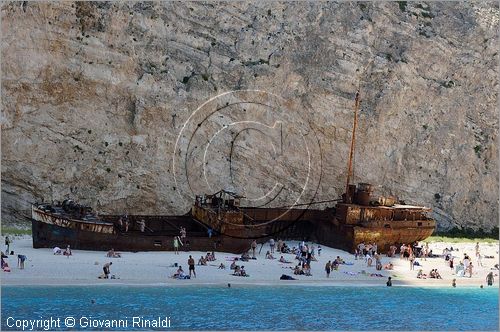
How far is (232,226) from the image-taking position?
30266 mm

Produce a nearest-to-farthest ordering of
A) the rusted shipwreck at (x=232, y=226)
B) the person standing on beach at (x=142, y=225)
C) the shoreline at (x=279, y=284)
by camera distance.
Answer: the shoreline at (x=279, y=284), the rusted shipwreck at (x=232, y=226), the person standing on beach at (x=142, y=225)

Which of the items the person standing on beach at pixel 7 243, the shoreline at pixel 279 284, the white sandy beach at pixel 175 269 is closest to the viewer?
the shoreline at pixel 279 284

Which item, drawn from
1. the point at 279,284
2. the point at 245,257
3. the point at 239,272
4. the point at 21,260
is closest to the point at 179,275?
the point at 239,272

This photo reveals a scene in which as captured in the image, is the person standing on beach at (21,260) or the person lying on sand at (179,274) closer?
the person standing on beach at (21,260)

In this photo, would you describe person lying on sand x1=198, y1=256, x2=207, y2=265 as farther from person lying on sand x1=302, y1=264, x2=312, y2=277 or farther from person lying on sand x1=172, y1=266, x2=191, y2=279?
person lying on sand x1=302, y1=264, x2=312, y2=277

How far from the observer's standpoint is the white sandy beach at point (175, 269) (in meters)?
24.3

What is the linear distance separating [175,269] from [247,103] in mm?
14672

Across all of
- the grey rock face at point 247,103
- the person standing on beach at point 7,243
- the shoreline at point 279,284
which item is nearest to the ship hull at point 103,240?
the person standing on beach at point 7,243

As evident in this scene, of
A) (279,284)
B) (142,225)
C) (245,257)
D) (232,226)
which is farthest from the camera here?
(142,225)

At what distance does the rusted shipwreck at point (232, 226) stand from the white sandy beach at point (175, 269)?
52 cm

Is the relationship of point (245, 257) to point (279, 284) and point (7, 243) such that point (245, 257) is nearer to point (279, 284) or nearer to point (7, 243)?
point (279, 284)

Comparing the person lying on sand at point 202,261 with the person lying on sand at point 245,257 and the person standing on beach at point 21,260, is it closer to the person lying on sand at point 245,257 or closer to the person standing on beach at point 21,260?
the person lying on sand at point 245,257

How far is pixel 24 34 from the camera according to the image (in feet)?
121

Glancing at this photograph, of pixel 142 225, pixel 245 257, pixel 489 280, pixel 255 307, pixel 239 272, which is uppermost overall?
pixel 142 225
